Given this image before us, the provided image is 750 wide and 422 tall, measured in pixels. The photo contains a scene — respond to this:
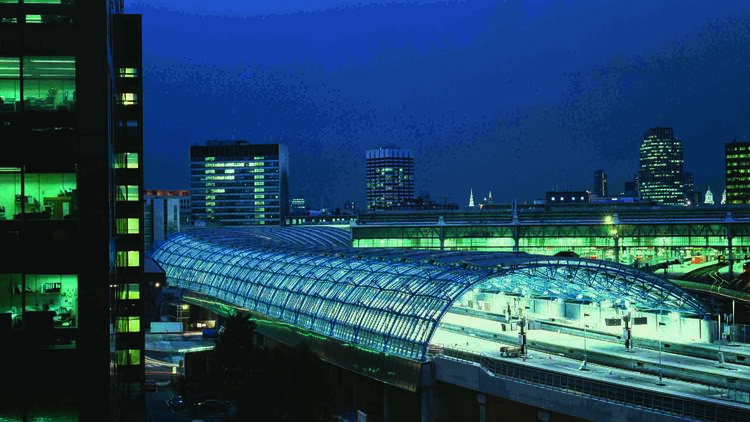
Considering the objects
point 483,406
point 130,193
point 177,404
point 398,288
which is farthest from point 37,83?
point 130,193

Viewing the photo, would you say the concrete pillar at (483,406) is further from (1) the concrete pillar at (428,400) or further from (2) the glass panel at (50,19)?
(2) the glass panel at (50,19)

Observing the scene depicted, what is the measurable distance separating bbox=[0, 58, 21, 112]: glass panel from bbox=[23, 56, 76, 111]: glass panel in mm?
125

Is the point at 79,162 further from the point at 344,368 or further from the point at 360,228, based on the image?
the point at 360,228

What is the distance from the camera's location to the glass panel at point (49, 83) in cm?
1546

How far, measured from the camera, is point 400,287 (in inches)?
2451

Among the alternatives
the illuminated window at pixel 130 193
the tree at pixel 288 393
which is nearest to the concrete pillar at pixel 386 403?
the tree at pixel 288 393

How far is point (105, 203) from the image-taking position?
52.7 feet

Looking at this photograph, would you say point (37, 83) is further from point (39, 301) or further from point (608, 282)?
point (608, 282)

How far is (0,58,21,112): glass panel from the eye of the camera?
606 inches

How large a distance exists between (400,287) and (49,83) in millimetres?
47828

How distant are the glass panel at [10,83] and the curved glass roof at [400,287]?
4176cm

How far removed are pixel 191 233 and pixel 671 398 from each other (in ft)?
327

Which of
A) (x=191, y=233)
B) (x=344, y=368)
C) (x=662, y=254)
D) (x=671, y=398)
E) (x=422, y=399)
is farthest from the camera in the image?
(x=662, y=254)

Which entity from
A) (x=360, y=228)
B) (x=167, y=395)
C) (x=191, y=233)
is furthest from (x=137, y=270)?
(x=360, y=228)
